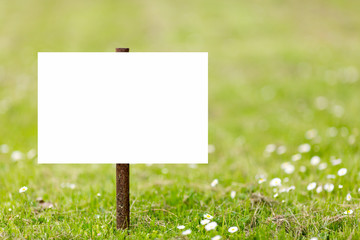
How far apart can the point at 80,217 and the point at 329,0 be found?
788 inches

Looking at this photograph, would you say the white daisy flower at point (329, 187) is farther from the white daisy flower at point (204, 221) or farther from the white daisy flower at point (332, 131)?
the white daisy flower at point (332, 131)

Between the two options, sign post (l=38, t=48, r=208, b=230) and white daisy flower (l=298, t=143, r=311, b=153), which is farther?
white daisy flower (l=298, t=143, r=311, b=153)

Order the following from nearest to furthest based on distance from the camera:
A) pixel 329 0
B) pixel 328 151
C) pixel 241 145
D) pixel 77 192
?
1. pixel 77 192
2. pixel 328 151
3. pixel 241 145
4. pixel 329 0

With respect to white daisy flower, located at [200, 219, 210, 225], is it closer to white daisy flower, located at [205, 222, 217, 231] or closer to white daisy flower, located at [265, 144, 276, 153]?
white daisy flower, located at [205, 222, 217, 231]

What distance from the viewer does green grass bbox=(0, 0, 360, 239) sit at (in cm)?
271

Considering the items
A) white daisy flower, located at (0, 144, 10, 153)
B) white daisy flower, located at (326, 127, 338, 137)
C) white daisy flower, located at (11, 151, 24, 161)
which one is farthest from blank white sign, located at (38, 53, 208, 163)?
white daisy flower, located at (326, 127, 338, 137)

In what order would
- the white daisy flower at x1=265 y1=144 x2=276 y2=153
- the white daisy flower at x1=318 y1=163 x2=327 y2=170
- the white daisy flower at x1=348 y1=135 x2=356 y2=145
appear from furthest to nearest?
the white daisy flower at x1=265 y1=144 x2=276 y2=153 < the white daisy flower at x1=348 y1=135 x2=356 y2=145 < the white daisy flower at x1=318 y1=163 x2=327 y2=170

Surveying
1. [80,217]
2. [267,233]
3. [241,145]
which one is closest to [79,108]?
[80,217]

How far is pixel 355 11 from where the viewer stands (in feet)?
55.9

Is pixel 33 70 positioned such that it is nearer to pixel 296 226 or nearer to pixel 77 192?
pixel 77 192

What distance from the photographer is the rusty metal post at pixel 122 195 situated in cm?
254

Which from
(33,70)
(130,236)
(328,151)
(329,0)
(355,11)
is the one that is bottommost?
(130,236)

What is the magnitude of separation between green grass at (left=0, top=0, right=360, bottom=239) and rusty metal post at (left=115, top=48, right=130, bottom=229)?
86 millimetres

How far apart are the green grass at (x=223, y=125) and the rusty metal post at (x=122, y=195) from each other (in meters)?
0.09
